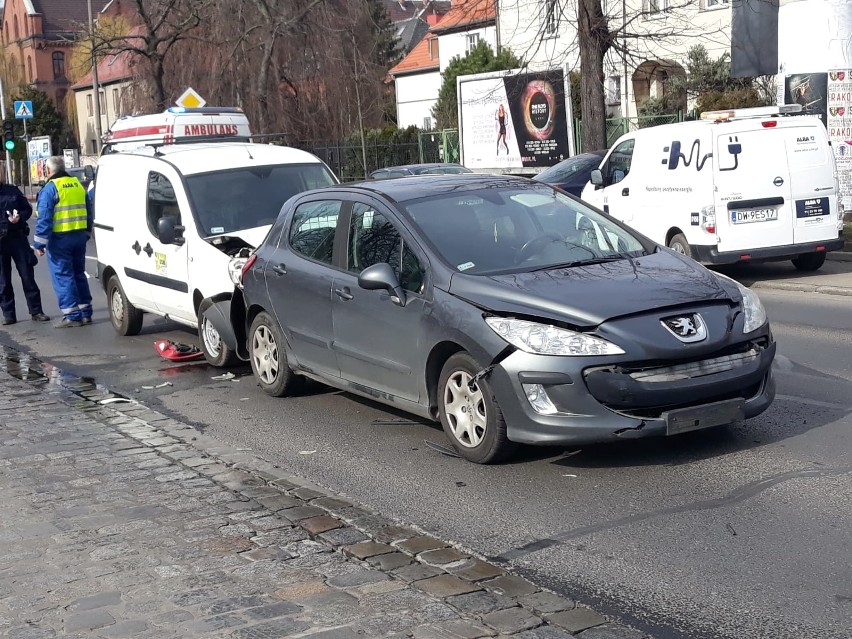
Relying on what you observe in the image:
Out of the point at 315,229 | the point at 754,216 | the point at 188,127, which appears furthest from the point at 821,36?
the point at 315,229

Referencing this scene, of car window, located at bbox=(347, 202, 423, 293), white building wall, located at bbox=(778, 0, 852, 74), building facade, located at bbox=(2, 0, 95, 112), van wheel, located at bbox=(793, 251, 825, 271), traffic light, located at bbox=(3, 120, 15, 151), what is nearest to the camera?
car window, located at bbox=(347, 202, 423, 293)

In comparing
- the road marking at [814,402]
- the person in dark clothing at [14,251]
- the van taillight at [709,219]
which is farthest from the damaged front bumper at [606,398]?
the person in dark clothing at [14,251]

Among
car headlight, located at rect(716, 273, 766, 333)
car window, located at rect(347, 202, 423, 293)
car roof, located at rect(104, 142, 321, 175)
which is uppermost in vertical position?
car roof, located at rect(104, 142, 321, 175)

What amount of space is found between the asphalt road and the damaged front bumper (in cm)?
29

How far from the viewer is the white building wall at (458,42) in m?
57.3

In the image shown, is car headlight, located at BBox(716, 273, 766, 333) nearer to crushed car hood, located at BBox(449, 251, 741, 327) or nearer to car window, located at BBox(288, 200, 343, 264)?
crushed car hood, located at BBox(449, 251, 741, 327)

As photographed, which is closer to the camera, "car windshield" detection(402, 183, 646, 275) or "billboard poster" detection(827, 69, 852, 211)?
"car windshield" detection(402, 183, 646, 275)

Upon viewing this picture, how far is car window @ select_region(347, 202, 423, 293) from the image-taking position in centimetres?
741

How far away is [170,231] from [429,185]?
154 inches

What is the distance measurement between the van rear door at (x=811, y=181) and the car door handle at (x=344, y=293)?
8575 mm

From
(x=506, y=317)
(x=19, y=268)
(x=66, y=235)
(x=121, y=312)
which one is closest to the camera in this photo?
(x=506, y=317)

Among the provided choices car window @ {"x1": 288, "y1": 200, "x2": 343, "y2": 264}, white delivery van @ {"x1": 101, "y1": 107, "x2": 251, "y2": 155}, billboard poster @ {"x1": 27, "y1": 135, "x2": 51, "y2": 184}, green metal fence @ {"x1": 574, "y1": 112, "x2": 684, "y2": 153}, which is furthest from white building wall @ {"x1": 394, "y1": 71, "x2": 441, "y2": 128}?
car window @ {"x1": 288, "y1": 200, "x2": 343, "y2": 264}

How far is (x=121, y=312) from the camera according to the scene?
13.3 metres

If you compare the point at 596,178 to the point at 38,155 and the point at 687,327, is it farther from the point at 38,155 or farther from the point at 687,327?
the point at 38,155
